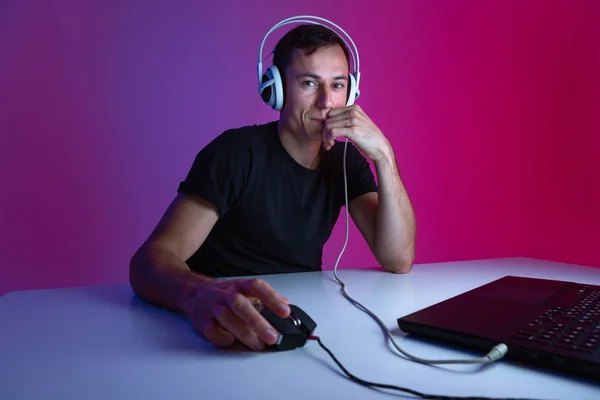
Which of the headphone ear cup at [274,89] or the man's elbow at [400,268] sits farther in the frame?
the headphone ear cup at [274,89]

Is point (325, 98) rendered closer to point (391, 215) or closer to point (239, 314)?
point (391, 215)

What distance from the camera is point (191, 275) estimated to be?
33.3 inches

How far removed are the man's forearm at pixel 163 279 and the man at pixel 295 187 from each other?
0.11 meters

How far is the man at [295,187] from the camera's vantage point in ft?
4.16

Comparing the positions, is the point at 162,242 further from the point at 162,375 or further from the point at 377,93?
the point at 377,93

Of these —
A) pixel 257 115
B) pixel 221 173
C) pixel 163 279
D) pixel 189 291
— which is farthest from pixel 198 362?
pixel 257 115

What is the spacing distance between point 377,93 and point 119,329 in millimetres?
2069

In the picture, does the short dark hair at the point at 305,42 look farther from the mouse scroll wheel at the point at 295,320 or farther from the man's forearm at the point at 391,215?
the mouse scroll wheel at the point at 295,320

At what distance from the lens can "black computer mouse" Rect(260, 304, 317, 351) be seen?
63cm

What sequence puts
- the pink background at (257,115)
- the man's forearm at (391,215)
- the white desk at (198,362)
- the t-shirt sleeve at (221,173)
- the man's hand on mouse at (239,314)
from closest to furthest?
the white desk at (198,362) → the man's hand on mouse at (239,314) → the t-shirt sleeve at (221,173) → the man's forearm at (391,215) → the pink background at (257,115)

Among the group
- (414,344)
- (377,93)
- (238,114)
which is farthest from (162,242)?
(377,93)

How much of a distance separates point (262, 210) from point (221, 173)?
7.1 inches

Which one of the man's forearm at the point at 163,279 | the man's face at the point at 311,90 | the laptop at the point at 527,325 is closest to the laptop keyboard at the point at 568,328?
the laptop at the point at 527,325

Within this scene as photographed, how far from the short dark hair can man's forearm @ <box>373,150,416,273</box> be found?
1.35 ft
